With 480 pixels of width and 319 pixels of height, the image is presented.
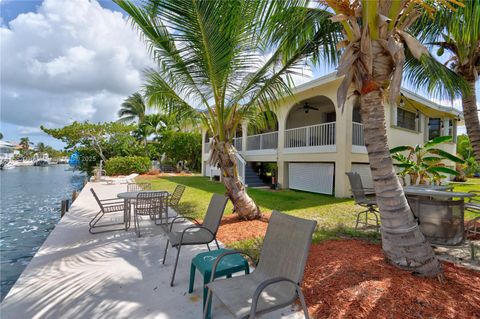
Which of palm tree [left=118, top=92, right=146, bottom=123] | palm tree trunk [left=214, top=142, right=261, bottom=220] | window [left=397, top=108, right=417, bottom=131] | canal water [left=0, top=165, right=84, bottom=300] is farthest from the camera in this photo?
palm tree [left=118, top=92, right=146, bottom=123]

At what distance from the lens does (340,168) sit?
1209 centimetres

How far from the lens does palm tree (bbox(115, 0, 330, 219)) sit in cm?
460

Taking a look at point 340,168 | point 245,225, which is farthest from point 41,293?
point 340,168

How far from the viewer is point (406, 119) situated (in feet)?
58.7

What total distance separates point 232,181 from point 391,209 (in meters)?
4.24

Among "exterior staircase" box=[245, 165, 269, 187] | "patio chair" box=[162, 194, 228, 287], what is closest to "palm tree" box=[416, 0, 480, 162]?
"patio chair" box=[162, 194, 228, 287]

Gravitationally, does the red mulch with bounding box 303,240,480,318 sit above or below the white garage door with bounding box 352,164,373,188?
below

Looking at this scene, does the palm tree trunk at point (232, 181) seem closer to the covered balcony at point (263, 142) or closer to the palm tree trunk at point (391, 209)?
the palm tree trunk at point (391, 209)

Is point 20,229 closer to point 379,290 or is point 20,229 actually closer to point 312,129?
point 379,290

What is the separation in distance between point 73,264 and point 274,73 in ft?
20.2

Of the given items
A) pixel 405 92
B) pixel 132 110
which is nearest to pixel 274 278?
pixel 405 92

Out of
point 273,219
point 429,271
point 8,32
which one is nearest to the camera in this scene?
point 273,219

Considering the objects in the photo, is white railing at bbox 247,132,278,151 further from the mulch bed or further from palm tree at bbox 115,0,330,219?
the mulch bed

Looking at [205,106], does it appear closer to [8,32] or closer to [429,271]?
[429,271]
